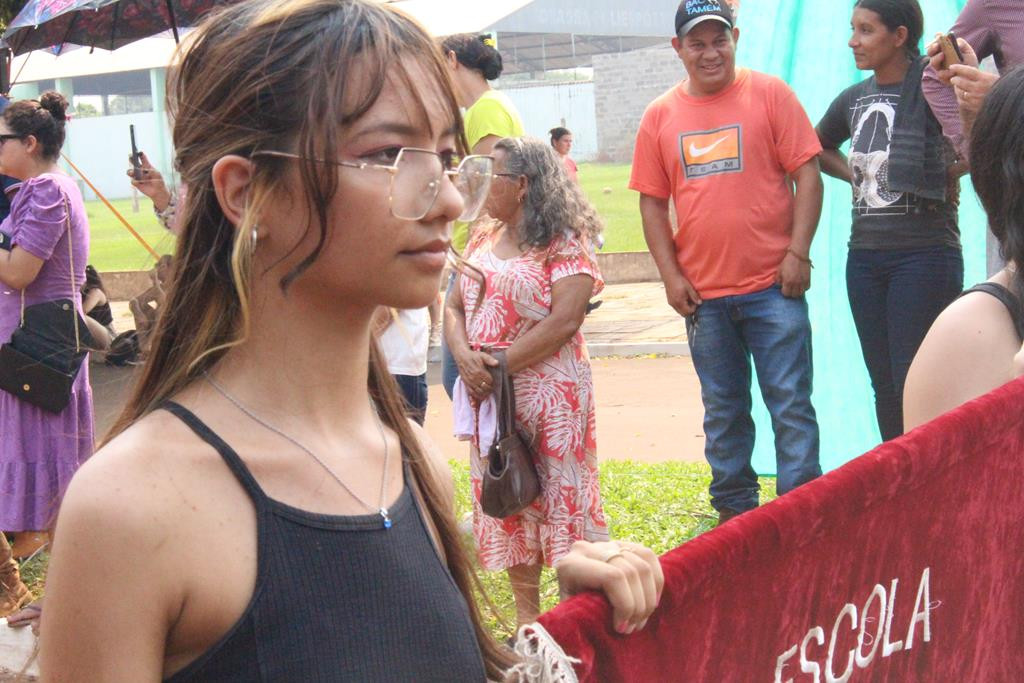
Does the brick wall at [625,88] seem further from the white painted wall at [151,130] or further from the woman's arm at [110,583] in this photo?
the woman's arm at [110,583]

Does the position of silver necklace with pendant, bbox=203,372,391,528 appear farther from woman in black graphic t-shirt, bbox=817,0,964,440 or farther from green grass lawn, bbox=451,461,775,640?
woman in black graphic t-shirt, bbox=817,0,964,440

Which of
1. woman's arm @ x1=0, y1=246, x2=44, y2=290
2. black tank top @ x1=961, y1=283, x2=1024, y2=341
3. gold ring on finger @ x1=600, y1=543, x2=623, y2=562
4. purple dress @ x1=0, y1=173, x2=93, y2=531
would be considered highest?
gold ring on finger @ x1=600, y1=543, x2=623, y2=562

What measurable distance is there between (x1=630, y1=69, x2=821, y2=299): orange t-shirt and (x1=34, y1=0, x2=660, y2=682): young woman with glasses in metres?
3.68

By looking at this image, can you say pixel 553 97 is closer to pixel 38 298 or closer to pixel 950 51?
pixel 38 298

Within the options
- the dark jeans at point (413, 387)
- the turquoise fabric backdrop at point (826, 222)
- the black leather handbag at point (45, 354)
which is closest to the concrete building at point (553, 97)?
the black leather handbag at point (45, 354)

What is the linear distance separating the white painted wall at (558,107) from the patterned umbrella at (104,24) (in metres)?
26.9

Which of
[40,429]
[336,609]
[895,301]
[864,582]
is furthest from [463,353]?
[336,609]

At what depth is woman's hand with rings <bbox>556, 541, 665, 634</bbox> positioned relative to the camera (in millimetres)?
1290

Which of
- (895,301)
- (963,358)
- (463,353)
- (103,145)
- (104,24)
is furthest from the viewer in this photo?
(103,145)

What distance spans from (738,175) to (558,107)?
3121 cm

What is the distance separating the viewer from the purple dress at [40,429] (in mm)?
5172

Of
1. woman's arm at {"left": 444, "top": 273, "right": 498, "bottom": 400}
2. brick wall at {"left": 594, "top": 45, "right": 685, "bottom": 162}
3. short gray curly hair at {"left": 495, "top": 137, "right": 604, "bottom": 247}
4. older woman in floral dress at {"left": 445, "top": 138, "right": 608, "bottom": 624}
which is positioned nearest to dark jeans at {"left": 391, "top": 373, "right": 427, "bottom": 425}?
woman's arm at {"left": 444, "top": 273, "right": 498, "bottom": 400}

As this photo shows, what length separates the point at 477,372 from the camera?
446 centimetres

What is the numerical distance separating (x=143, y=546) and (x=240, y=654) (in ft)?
0.50
